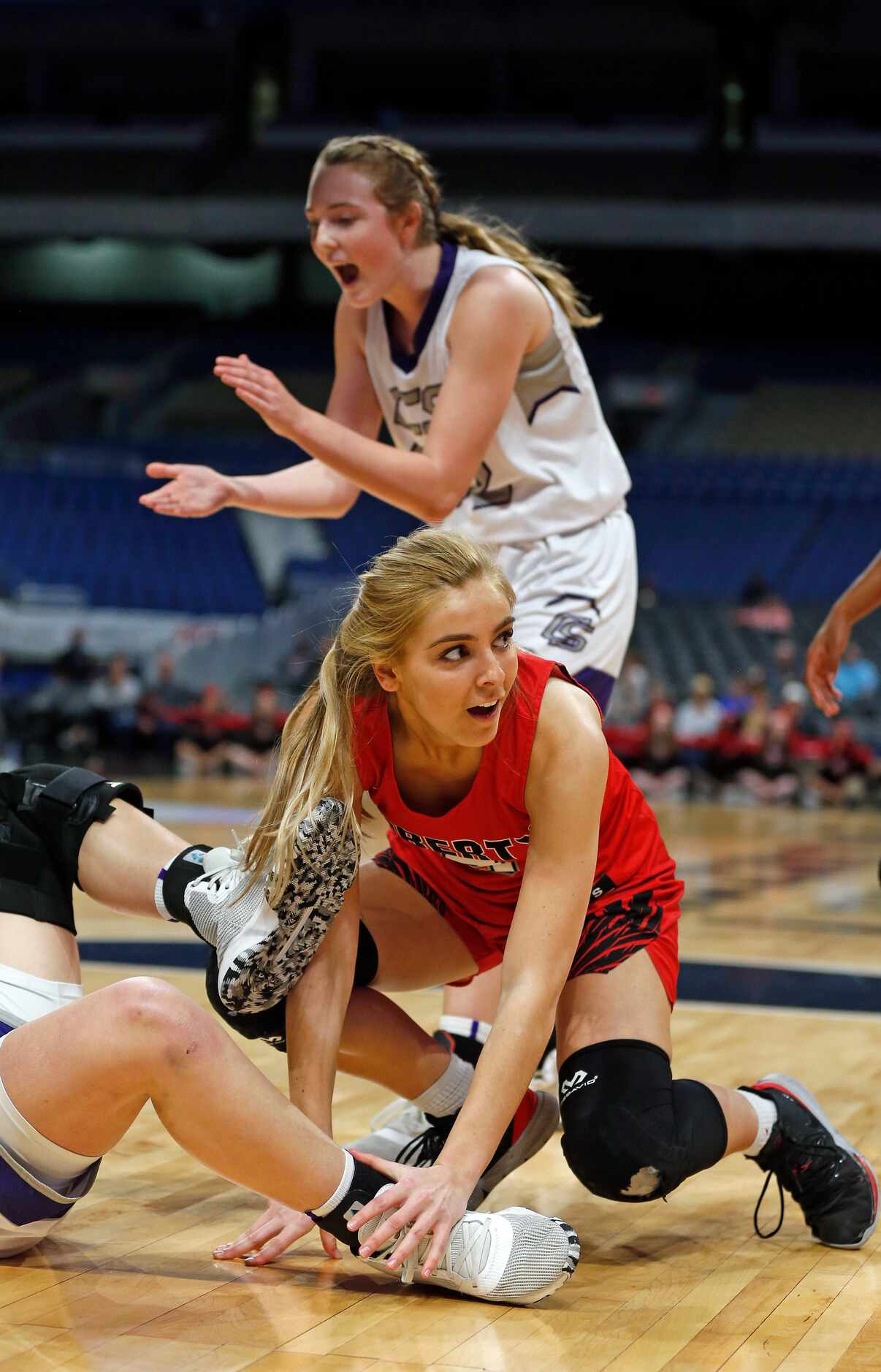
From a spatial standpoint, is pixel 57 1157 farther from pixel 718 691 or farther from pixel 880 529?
pixel 880 529

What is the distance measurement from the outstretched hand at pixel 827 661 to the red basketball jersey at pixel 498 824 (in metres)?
0.61

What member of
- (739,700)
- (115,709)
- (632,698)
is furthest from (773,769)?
(115,709)

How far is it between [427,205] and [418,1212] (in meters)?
1.87

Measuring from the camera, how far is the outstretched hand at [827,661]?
3.10 metres

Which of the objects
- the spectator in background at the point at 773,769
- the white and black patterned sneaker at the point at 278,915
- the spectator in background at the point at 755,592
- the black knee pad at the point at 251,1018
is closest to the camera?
the white and black patterned sneaker at the point at 278,915

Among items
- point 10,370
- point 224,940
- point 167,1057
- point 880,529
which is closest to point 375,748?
point 224,940

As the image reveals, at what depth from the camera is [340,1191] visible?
6.83 feet

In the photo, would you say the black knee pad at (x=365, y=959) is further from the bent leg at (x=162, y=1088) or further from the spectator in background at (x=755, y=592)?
the spectator in background at (x=755, y=592)

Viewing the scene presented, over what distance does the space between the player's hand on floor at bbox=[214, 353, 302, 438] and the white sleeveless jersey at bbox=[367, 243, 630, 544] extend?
49cm

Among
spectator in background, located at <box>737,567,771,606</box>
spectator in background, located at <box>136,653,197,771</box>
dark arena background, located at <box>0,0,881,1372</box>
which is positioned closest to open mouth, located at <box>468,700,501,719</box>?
dark arena background, located at <box>0,0,881,1372</box>

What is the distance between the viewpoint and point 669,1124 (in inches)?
93.1

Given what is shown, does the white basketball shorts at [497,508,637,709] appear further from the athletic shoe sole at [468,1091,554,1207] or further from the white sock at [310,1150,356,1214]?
the white sock at [310,1150,356,1214]

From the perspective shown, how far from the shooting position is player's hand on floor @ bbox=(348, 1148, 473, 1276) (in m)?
2.01

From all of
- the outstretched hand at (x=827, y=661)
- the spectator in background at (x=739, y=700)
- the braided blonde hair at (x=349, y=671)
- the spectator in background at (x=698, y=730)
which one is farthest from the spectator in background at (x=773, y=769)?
the braided blonde hair at (x=349, y=671)
